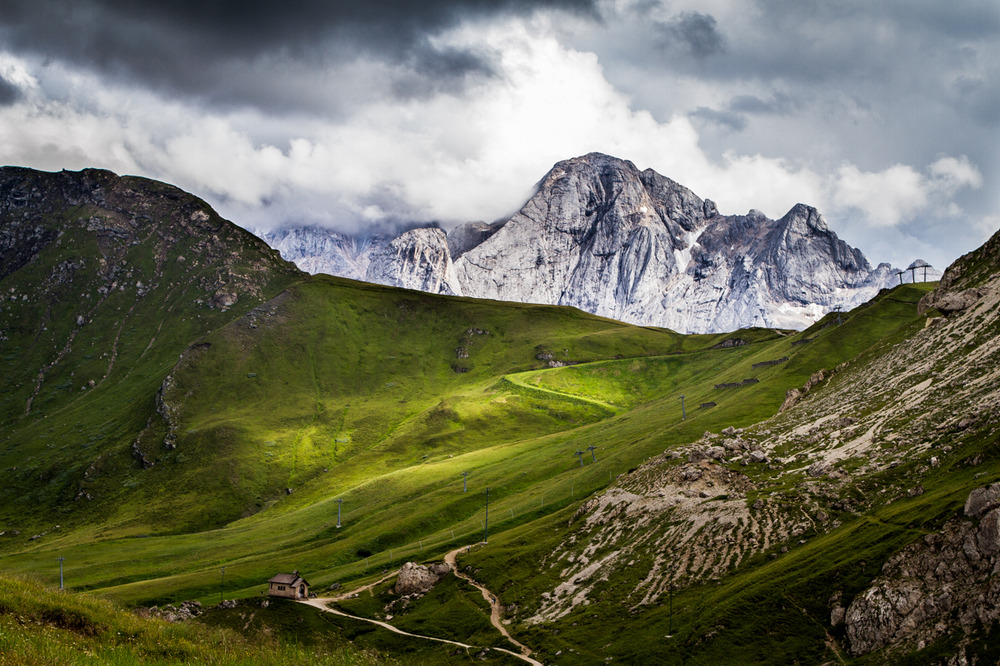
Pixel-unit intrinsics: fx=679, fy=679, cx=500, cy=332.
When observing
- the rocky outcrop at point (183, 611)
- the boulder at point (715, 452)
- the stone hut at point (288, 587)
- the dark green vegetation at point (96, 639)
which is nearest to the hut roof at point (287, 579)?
the stone hut at point (288, 587)

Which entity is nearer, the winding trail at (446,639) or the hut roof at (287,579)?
the winding trail at (446,639)

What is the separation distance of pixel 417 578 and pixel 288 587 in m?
23.0

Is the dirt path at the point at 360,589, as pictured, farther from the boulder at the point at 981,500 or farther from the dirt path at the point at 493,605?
the boulder at the point at 981,500

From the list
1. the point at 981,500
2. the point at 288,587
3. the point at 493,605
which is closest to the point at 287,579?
the point at 288,587

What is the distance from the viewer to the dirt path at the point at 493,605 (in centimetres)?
9328

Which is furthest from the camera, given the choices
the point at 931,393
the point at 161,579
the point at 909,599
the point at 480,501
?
the point at 480,501

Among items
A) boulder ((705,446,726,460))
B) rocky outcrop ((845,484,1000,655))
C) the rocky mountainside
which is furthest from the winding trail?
boulder ((705,446,726,460))

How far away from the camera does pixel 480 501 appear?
18125 centimetres

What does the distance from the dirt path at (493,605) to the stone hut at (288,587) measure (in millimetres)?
27813

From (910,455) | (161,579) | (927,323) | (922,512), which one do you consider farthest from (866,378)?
(161,579)

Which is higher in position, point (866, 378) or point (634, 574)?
point (866, 378)

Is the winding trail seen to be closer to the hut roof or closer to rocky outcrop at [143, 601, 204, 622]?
the hut roof

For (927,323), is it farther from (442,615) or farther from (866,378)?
(442,615)

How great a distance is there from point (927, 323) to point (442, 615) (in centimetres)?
12173
